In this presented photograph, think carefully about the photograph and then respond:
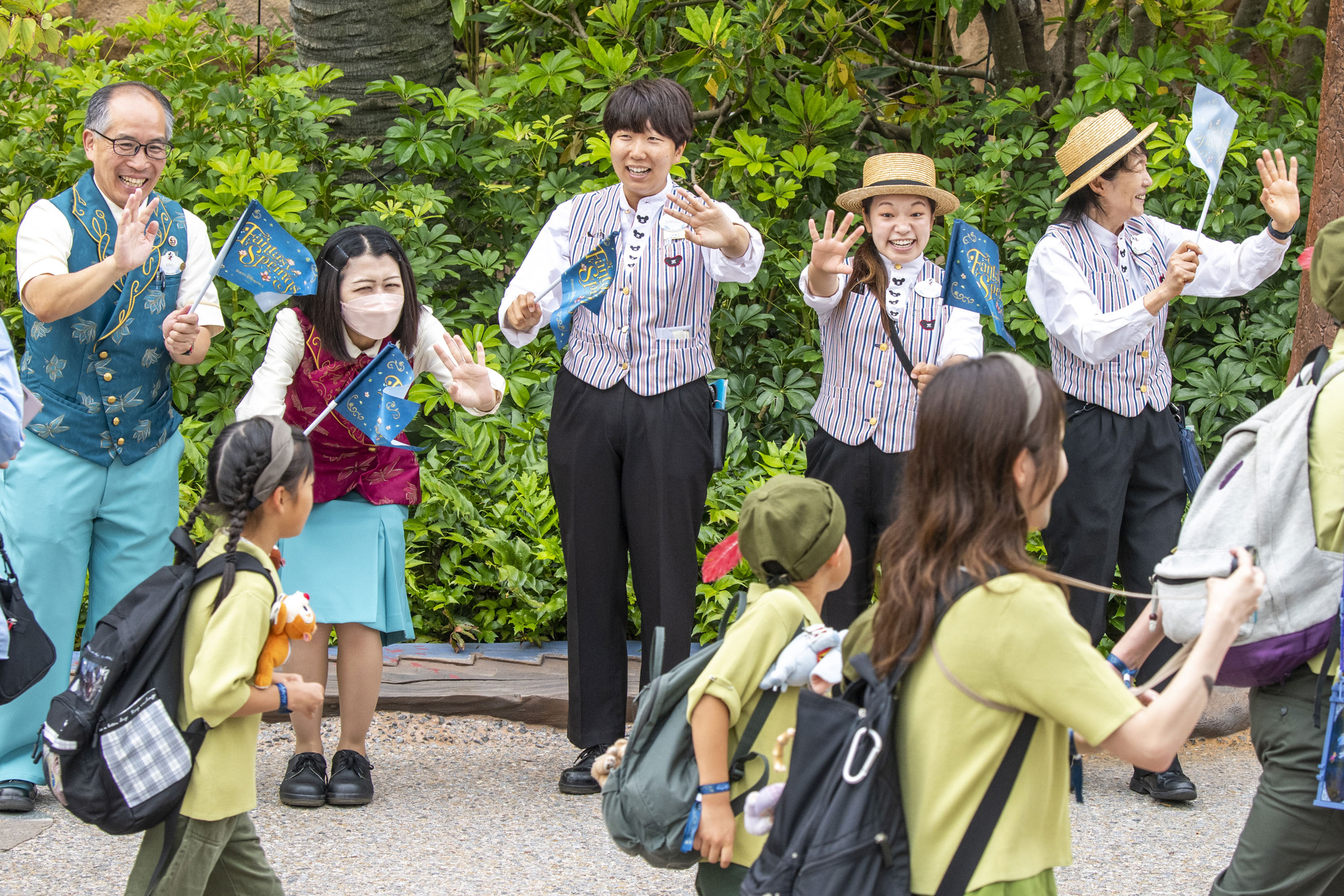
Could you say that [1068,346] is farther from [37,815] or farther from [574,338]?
[37,815]

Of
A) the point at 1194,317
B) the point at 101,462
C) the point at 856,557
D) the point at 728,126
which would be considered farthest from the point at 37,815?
the point at 1194,317

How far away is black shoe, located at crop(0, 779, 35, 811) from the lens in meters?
A: 3.60

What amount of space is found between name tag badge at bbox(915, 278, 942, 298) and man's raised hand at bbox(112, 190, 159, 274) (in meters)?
2.10

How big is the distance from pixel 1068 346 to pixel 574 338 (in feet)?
4.70

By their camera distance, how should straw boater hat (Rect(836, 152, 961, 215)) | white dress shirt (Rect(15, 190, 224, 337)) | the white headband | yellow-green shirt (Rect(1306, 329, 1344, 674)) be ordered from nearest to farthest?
the white headband, yellow-green shirt (Rect(1306, 329, 1344, 674)), white dress shirt (Rect(15, 190, 224, 337)), straw boater hat (Rect(836, 152, 961, 215))

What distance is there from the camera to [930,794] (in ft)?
6.10

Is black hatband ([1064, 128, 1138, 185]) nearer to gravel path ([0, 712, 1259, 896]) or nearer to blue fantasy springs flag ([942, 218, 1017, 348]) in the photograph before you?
blue fantasy springs flag ([942, 218, 1017, 348])

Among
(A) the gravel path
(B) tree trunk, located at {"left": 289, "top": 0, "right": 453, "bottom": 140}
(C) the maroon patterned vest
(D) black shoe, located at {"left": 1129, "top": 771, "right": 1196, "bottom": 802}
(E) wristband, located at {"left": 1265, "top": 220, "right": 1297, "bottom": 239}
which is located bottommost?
(A) the gravel path

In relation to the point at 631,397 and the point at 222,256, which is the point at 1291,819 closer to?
the point at 631,397

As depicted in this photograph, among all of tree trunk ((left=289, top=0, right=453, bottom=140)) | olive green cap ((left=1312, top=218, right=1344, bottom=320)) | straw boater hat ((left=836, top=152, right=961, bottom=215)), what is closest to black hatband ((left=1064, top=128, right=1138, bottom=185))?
straw boater hat ((left=836, top=152, right=961, bottom=215))

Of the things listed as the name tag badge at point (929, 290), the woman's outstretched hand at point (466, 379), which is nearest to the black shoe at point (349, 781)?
the woman's outstretched hand at point (466, 379)

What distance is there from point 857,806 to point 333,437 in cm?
227

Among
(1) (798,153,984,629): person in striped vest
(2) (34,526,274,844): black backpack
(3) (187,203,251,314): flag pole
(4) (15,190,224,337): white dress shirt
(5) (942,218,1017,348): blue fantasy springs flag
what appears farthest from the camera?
(1) (798,153,984,629): person in striped vest

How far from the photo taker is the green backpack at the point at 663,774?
2.24 m
